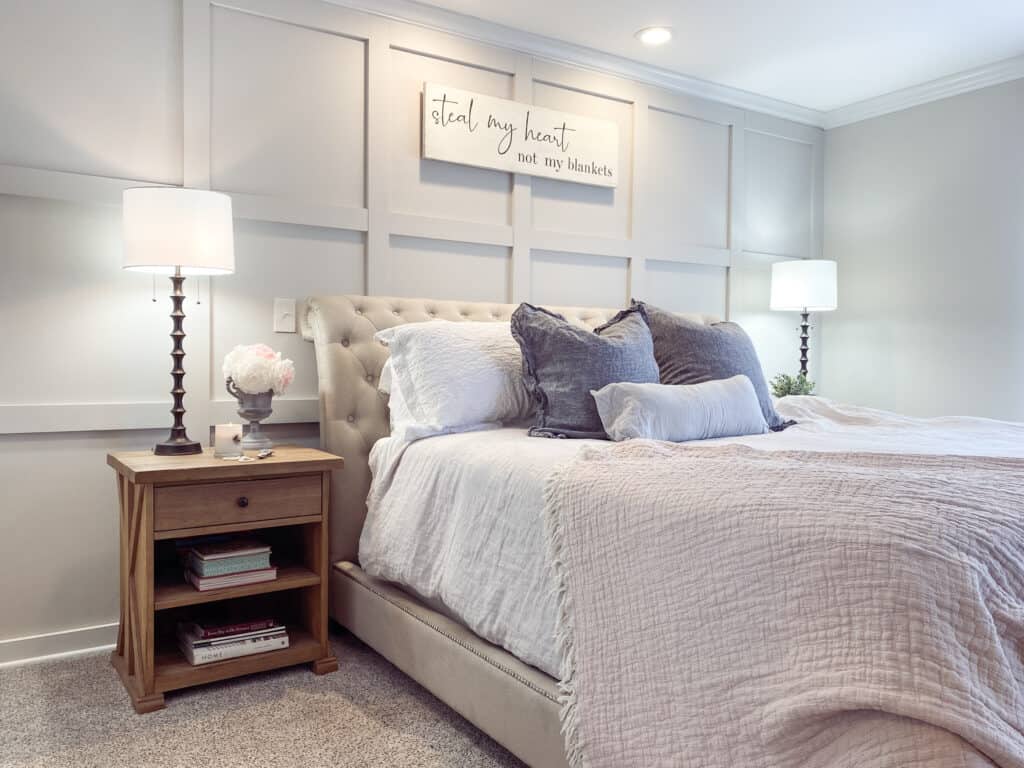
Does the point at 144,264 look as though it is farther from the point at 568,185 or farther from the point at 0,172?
the point at 568,185

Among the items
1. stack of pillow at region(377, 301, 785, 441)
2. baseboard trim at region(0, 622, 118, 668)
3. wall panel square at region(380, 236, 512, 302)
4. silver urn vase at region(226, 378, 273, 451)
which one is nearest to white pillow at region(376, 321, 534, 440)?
stack of pillow at region(377, 301, 785, 441)

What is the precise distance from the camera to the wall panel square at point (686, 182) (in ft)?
12.0

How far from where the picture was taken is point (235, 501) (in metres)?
2.16

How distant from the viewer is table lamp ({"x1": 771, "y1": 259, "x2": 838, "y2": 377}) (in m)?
3.83

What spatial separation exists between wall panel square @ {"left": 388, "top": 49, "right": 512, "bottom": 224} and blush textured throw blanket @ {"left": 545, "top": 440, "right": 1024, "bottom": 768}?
1.73 m

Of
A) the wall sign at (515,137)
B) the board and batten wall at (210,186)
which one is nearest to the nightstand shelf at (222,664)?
the board and batten wall at (210,186)

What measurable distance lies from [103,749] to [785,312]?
3.57 metres

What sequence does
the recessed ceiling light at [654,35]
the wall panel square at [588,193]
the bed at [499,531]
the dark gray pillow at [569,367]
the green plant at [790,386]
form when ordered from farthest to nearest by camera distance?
1. the green plant at [790,386]
2. the wall panel square at [588,193]
3. the recessed ceiling light at [654,35]
4. the dark gray pillow at [569,367]
5. the bed at [499,531]

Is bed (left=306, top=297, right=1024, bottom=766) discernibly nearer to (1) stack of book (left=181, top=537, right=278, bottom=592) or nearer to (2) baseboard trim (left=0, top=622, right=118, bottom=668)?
(1) stack of book (left=181, top=537, right=278, bottom=592)

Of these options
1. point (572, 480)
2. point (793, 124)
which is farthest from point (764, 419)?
point (793, 124)

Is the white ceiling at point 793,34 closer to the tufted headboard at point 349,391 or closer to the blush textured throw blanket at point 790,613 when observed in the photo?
the tufted headboard at point 349,391

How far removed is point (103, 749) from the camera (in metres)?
1.83

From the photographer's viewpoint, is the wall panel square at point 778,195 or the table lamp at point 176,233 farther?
the wall panel square at point 778,195

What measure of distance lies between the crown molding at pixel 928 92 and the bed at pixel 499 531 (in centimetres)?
188
